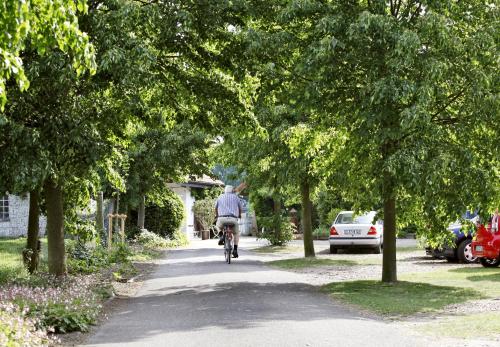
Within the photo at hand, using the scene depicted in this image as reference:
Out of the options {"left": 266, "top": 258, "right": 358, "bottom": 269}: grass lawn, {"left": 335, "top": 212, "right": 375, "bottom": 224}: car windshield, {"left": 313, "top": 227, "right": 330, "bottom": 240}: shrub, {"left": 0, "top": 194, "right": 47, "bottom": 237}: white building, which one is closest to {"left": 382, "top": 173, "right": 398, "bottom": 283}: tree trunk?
{"left": 266, "top": 258, "right": 358, "bottom": 269}: grass lawn

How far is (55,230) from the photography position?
14602mm

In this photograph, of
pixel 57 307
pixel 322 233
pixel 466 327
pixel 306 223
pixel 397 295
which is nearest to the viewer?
pixel 466 327

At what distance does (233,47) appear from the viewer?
48.3ft

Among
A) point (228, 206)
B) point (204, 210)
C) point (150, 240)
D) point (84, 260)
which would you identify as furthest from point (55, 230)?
point (204, 210)

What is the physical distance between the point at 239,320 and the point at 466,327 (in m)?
2.93

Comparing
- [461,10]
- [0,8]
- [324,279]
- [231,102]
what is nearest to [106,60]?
[231,102]

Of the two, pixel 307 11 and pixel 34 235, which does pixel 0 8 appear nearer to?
pixel 307 11

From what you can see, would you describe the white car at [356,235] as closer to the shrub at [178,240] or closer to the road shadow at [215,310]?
the shrub at [178,240]

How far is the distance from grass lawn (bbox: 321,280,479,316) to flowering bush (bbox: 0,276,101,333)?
432cm

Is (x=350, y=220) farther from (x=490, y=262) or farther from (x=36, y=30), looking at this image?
(x=36, y=30)

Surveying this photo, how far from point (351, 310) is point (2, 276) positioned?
7615 millimetres

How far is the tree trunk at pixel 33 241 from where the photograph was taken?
1683 centimetres

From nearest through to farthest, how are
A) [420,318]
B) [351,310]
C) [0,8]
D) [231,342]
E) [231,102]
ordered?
[0,8] → [231,342] → [420,318] → [351,310] → [231,102]

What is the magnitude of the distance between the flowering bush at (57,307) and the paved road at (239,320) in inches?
12.0
